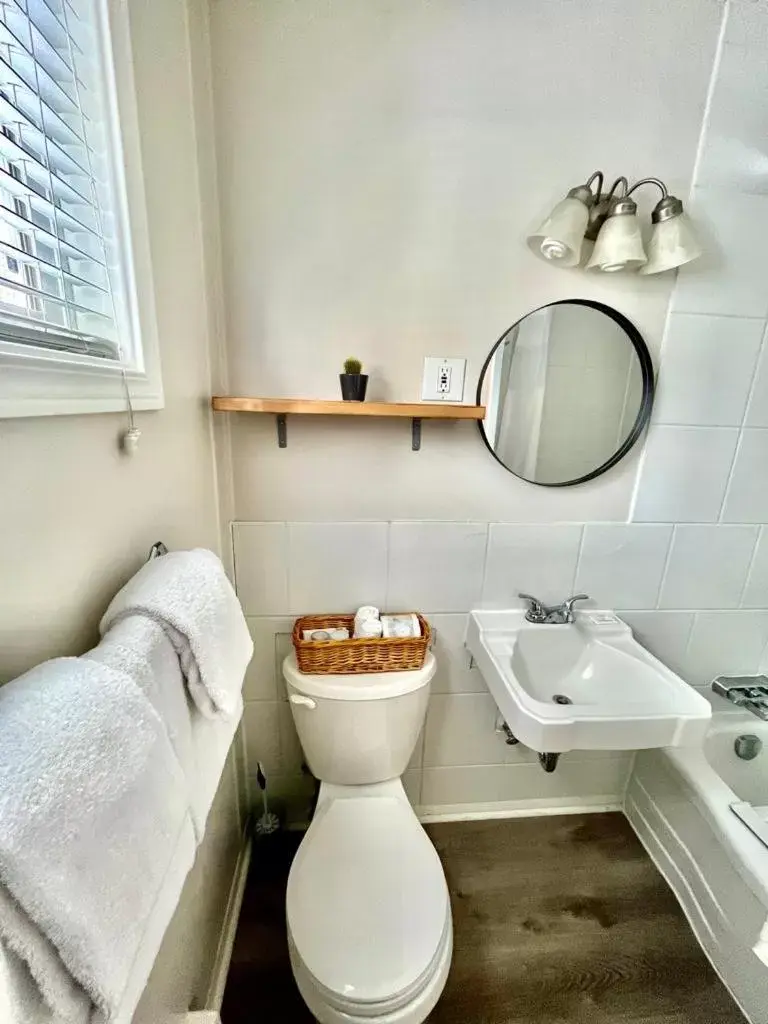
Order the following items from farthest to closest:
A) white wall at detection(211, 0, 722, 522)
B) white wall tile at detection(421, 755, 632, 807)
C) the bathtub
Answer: white wall tile at detection(421, 755, 632, 807), the bathtub, white wall at detection(211, 0, 722, 522)

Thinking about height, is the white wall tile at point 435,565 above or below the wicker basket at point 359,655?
above

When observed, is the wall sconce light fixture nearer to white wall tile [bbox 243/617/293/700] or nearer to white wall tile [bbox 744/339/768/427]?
white wall tile [bbox 744/339/768/427]

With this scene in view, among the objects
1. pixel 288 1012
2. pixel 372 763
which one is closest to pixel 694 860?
pixel 372 763

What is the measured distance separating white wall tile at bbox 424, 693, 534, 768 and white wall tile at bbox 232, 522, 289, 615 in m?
0.59

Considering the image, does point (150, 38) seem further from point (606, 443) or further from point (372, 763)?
point (372, 763)

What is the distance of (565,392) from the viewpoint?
1158 mm

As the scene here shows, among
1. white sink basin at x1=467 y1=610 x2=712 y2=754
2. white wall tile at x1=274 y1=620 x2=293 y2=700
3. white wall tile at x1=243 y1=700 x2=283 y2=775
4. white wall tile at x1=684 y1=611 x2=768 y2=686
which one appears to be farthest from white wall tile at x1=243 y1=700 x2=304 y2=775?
white wall tile at x1=684 y1=611 x2=768 y2=686

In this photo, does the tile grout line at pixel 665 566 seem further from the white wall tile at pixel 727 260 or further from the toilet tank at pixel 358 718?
the toilet tank at pixel 358 718

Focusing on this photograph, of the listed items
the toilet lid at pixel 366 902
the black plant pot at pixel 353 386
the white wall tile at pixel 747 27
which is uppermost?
the white wall tile at pixel 747 27

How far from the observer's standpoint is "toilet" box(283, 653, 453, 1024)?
79cm

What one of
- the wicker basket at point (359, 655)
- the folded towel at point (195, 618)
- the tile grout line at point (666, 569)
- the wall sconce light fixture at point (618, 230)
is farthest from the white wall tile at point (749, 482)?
the folded towel at point (195, 618)

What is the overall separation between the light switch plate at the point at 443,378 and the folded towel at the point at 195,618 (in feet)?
2.32

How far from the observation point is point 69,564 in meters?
0.52

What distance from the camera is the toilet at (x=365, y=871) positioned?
794mm
